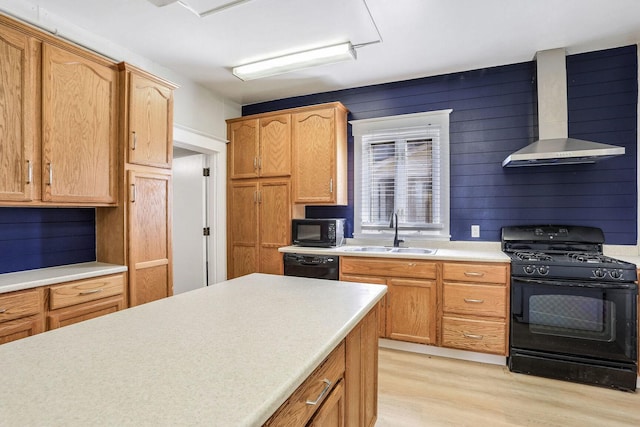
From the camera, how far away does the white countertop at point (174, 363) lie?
2.08 feet

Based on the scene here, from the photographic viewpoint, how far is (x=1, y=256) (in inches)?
85.5

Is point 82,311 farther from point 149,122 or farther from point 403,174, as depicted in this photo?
point 403,174

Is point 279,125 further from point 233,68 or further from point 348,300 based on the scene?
point 348,300

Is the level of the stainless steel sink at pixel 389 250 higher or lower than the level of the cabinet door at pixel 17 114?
lower

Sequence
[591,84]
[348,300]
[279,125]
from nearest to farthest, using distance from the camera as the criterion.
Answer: [348,300]
[591,84]
[279,125]

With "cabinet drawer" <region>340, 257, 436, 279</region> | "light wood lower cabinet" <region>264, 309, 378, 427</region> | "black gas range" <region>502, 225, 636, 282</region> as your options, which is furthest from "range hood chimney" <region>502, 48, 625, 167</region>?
"light wood lower cabinet" <region>264, 309, 378, 427</region>

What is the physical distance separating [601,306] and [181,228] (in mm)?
4062

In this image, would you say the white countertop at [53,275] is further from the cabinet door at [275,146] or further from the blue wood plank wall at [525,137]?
the blue wood plank wall at [525,137]

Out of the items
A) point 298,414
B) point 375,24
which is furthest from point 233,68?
point 298,414

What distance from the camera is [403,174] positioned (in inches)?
138

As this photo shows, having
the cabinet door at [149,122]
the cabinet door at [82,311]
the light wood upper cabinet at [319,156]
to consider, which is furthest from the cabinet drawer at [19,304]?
the light wood upper cabinet at [319,156]

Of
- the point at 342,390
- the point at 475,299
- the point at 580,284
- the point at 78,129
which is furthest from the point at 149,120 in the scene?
the point at 580,284

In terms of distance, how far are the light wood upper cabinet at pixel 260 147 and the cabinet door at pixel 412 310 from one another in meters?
1.72

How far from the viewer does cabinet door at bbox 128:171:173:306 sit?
2520 mm
